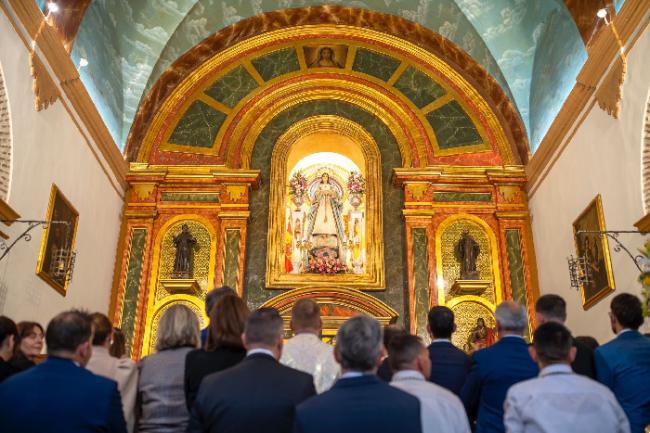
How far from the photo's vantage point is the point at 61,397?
285 cm

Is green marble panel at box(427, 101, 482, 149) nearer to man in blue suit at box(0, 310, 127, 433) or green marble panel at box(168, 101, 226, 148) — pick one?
green marble panel at box(168, 101, 226, 148)

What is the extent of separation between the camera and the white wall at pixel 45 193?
759 centimetres

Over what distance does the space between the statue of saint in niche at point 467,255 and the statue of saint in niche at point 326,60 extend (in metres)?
4.54

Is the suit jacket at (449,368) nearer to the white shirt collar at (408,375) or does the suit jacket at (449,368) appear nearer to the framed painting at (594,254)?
the white shirt collar at (408,375)

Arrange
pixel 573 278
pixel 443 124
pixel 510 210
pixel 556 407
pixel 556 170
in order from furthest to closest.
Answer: pixel 443 124 < pixel 510 210 < pixel 556 170 < pixel 573 278 < pixel 556 407

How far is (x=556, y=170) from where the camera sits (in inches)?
418

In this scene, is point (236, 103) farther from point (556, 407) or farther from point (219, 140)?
point (556, 407)

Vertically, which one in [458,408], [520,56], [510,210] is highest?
[520,56]

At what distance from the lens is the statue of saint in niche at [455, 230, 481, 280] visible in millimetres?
11281

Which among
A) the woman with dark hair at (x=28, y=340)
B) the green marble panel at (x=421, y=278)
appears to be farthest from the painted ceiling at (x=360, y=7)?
the woman with dark hair at (x=28, y=340)

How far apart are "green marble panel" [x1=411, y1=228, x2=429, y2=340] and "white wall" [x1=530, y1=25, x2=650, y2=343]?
81.0 inches

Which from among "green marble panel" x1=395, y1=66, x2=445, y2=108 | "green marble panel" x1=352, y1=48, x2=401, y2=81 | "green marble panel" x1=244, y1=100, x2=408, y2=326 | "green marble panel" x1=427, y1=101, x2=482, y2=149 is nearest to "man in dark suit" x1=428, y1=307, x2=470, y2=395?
"green marble panel" x1=244, y1=100, x2=408, y2=326

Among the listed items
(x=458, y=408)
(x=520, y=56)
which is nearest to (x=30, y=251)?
(x=458, y=408)

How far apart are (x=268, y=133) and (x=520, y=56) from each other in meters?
5.15
